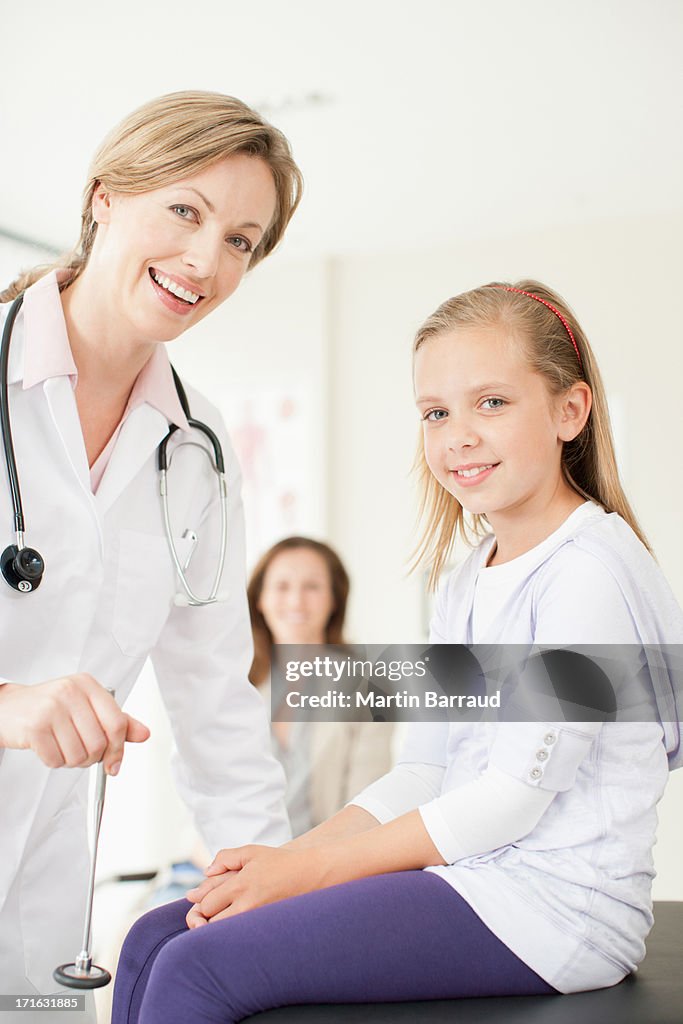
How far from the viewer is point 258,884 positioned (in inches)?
29.6

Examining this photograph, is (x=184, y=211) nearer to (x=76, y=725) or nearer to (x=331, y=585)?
(x=76, y=725)

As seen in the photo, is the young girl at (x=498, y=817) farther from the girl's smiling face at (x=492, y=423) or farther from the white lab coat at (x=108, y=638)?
the white lab coat at (x=108, y=638)

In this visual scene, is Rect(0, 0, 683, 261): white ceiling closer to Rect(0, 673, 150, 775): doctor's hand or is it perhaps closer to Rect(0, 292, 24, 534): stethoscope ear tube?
Rect(0, 292, 24, 534): stethoscope ear tube

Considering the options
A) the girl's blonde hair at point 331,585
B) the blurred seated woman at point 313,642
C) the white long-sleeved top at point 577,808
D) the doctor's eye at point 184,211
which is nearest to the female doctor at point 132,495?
the doctor's eye at point 184,211

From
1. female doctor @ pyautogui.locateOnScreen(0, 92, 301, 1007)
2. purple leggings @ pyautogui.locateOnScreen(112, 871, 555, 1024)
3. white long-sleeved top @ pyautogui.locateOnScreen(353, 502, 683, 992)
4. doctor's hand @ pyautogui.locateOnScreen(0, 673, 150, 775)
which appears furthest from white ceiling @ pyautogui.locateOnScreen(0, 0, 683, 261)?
purple leggings @ pyautogui.locateOnScreen(112, 871, 555, 1024)

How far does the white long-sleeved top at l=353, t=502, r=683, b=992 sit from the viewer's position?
0.70 metres

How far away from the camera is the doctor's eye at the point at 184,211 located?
83 centimetres

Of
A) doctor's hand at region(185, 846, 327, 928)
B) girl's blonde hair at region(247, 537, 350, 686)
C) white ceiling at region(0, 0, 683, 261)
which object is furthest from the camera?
girl's blonde hair at region(247, 537, 350, 686)

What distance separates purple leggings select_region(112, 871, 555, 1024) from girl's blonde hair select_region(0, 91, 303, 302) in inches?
23.4

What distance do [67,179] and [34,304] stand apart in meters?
0.28

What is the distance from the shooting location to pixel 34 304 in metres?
0.91

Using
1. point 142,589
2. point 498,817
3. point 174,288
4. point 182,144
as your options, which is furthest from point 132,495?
point 498,817

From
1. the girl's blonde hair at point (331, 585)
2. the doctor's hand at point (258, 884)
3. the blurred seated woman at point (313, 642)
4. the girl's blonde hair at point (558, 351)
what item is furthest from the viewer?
the girl's blonde hair at point (331, 585)

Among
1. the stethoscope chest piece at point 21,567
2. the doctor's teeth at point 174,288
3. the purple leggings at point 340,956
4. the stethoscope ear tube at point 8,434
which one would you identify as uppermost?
the doctor's teeth at point 174,288
